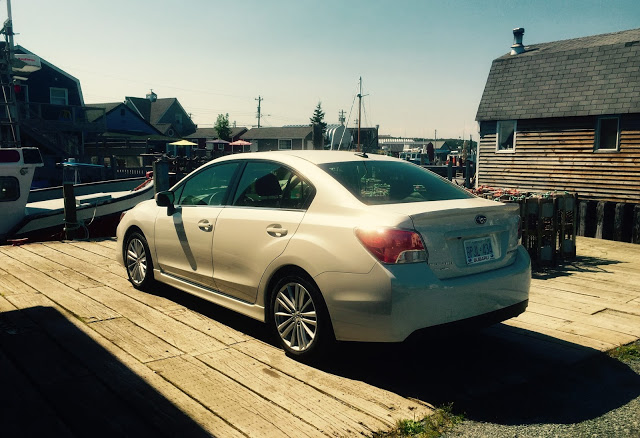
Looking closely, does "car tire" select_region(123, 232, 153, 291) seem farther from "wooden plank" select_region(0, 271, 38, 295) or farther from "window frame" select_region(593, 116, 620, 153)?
"window frame" select_region(593, 116, 620, 153)

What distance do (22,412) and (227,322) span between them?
2206mm

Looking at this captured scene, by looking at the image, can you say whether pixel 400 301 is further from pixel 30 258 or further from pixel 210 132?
pixel 210 132

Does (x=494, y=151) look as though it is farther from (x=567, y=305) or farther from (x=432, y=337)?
(x=432, y=337)

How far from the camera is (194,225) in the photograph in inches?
204

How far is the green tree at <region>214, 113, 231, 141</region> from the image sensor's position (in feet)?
257

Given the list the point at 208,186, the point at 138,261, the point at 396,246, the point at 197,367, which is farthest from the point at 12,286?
the point at 396,246

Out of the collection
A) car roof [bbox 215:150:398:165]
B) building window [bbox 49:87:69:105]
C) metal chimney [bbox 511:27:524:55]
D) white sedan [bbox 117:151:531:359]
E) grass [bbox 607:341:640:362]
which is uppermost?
metal chimney [bbox 511:27:524:55]

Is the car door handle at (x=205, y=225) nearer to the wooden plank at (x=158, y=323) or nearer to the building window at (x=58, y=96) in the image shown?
the wooden plank at (x=158, y=323)

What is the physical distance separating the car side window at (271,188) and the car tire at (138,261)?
1741 millimetres

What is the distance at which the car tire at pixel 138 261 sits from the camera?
19.7ft

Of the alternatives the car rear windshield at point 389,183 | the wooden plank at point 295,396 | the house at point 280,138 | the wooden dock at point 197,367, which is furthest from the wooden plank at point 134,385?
the house at point 280,138

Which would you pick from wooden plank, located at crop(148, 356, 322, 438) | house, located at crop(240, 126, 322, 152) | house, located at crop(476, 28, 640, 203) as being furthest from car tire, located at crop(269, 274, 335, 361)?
house, located at crop(240, 126, 322, 152)

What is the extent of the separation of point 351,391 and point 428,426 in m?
0.65

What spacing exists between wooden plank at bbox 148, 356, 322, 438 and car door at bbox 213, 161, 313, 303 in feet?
2.66
